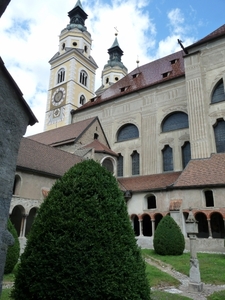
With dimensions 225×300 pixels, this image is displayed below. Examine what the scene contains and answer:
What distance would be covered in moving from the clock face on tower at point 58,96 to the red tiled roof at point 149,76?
799 centimetres

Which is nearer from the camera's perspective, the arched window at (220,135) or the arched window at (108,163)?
the arched window at (220,135)

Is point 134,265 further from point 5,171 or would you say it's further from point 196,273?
point 196,273

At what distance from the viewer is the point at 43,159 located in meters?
18.1

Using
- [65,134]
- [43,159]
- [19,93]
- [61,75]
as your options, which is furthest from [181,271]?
[61,75]

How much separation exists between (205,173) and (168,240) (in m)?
6.19

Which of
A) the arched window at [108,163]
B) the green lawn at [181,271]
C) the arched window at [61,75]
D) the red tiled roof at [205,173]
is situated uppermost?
the arched window at [61,75]

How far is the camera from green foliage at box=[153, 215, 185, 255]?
13.6 metres

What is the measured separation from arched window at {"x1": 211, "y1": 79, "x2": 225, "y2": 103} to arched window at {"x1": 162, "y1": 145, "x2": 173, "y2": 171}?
590 cm

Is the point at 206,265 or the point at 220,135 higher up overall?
the point at 220,135

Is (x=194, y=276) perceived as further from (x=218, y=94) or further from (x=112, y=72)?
(x=112, y=72)

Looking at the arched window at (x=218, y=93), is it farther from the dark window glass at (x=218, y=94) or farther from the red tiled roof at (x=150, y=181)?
the red tiled roof at (x=150, y=181)

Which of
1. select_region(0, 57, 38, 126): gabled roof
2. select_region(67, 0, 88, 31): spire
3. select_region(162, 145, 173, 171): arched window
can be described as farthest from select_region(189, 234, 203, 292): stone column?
select_region(67, 0, 88, 31): spire

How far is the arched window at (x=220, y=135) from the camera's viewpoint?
20969mm

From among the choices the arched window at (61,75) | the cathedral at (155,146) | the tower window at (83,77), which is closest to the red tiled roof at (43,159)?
the cathedral at (155,146)
